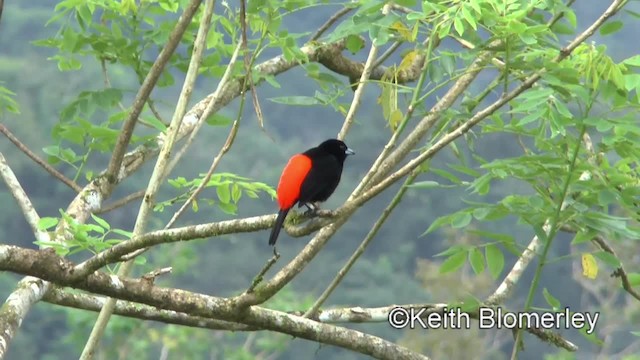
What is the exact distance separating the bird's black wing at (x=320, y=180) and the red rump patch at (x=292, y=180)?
0.02 m

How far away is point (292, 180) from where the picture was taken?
16.5ft

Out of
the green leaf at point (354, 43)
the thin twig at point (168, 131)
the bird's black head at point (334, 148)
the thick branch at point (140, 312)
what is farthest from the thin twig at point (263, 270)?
the bird's black head at point (334, 148)

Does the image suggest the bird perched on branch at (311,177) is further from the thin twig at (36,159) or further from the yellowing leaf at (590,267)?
the yellowing leaf at (590,267)

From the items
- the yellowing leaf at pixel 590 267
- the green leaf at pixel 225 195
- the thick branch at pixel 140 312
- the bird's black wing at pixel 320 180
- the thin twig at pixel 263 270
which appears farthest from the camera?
the bird's black wing at pixel 320 180

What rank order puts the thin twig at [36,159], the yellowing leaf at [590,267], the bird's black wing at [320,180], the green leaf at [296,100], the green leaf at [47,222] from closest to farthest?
the green leaf at [47,222], the green leaf at [296,100], the thin twig at [36,159], the yellowing leaf at [590,267], the bird's black wing at [320,180]

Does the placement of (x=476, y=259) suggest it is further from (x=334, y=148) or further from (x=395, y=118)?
(x=334, y=148)

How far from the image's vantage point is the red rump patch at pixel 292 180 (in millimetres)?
4785

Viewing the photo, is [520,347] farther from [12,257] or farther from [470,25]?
[12,257]

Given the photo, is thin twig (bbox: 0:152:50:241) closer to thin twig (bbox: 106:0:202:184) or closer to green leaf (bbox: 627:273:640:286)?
thin twig (bbox: 106:0:202:184)

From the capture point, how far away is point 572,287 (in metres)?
33.8

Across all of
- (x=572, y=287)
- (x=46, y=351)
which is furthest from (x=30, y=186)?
(x=572, y=287)

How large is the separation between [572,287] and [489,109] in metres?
31.0

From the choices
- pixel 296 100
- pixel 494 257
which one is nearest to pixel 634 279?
pixel 494 257

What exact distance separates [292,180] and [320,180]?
270mm
